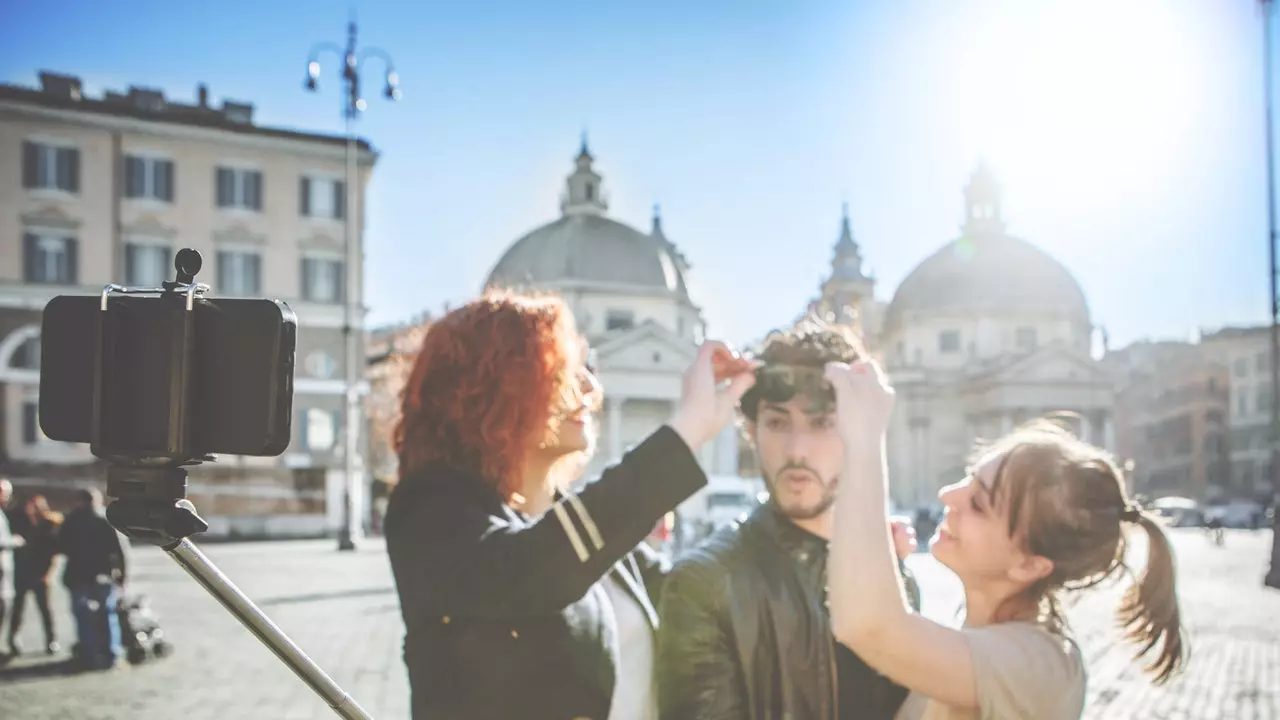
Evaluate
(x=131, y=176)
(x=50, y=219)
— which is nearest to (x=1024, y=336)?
(x=131, y=176)

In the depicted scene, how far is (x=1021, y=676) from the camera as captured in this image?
229 cm

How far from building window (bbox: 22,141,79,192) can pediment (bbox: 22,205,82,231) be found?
71cm

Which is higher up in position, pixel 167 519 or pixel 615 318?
pixel 615 318

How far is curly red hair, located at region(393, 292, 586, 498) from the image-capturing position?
2.51 meters

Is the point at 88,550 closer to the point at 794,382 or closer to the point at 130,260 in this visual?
the point at 794,382

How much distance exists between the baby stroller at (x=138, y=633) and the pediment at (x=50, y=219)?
30.4 m

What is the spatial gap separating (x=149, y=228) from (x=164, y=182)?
5.61ft

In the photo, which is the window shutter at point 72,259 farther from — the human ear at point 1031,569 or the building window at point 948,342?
the building window at point 948,342

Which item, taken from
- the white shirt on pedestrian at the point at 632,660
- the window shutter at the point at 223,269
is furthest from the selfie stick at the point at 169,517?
the window shutter at the point at 223,269

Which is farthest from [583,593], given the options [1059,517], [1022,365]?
[1022,365]

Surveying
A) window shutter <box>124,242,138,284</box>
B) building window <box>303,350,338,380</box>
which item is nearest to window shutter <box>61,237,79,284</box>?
window shutter <box>124,242,138,284</box>

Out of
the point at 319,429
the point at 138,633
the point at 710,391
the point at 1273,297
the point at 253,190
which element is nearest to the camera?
the point at 710,391

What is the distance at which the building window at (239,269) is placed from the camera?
4050cm

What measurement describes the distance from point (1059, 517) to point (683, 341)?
239 feet
